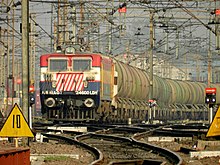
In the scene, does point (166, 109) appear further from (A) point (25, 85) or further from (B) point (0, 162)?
(B) point (0, 162)

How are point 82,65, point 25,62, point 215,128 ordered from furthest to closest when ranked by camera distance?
point 82,65 → point 25,62 → point 215,128

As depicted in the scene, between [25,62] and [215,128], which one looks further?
[25,62]

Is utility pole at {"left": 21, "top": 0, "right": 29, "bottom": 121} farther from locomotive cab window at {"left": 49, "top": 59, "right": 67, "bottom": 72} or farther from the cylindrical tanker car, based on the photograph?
locomotive cab window at {"left": 49, "top": 59, "right": 67, "bottom": 72}

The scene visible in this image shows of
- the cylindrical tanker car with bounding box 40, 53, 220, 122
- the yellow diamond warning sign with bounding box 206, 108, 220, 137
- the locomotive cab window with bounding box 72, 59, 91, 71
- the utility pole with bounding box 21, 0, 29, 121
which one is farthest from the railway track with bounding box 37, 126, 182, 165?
the locomotive cab window with bounding box 72, 59, 91, 71

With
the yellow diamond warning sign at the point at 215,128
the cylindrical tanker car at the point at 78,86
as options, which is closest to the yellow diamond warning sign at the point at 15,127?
the yellow diamond warning sign at the point at 215,128

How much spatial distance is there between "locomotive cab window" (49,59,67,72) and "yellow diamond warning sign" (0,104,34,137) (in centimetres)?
1985

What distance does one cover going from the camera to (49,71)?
35531 millimetres

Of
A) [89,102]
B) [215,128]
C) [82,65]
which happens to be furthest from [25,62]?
[89,102]

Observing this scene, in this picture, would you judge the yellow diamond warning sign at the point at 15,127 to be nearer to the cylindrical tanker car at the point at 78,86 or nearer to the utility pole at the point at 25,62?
the utility pole at the point at 25,62

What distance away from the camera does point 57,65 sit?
3553cm

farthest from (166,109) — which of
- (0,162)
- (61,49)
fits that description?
(0,162)

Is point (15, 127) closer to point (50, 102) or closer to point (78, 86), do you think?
point (78, 86)

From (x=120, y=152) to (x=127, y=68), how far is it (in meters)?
27.9

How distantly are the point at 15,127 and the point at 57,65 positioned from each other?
20.0 m
